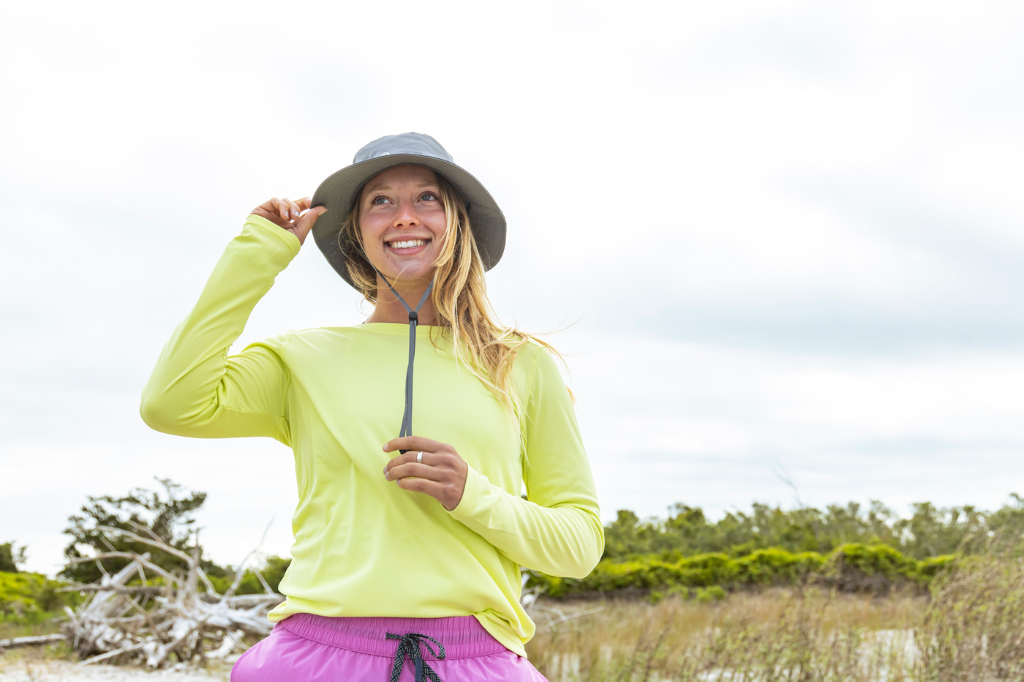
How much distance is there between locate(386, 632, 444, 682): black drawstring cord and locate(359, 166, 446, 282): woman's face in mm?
863

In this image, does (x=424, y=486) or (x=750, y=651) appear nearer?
(x=424, y=486)

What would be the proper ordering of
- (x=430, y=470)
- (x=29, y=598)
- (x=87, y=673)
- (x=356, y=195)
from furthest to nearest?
(x=29, y=598), (x=87, y=673), (x=356, y=195), (x=430, y=470)

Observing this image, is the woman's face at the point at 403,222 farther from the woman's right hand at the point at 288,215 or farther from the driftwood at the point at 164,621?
the driftwood at the point at 164,621

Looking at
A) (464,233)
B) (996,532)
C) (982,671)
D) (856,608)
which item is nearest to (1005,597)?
(982,671)

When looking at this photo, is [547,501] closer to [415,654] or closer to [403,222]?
[415,654]

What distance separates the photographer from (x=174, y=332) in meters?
1.98

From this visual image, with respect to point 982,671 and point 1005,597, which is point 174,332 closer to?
point 982,671

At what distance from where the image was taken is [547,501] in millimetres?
2068

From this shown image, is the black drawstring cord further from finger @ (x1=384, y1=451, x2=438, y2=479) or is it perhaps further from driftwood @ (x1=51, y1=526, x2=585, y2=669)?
driftwood @ (x1=51, y1=526, x2=585, y2=669)

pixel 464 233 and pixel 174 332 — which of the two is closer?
pixel 174 332

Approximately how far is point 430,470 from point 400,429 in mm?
203

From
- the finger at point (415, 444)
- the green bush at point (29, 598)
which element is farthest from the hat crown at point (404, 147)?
the green bush at point (29, 598)

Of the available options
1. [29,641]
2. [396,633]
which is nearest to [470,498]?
[396,633]

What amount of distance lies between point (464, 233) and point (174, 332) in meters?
0.78
